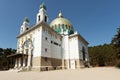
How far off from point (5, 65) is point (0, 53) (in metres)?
5.49

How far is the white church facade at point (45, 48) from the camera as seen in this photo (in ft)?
78.8

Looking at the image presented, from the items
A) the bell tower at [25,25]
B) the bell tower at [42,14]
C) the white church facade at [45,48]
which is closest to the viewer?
the white church facade at [45,48]

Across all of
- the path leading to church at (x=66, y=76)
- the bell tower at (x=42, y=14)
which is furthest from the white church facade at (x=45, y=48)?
the path leading to church at (x=66, y=76)

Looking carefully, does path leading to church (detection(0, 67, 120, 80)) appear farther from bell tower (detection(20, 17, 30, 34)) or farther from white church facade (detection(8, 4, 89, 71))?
bell tower (detection(20, 17, 30, 34))

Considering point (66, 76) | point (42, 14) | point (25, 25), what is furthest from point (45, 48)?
point (25, 25)

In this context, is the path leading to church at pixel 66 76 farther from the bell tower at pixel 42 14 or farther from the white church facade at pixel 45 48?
the bell tower at pixel 42 14

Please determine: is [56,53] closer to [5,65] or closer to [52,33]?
[52,33]

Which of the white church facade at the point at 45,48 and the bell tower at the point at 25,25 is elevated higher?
the bell tower at the point at 25,25

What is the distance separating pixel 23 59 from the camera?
90.1 feet

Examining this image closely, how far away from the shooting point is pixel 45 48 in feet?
81.5

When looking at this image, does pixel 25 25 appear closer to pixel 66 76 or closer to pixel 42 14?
pixel 42 14

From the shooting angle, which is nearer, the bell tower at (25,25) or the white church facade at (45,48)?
the white church facade at (45,48)

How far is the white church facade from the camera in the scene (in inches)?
946

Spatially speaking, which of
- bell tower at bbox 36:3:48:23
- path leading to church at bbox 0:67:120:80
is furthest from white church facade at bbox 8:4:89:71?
path leading to church at bbox 0:67:120:80
